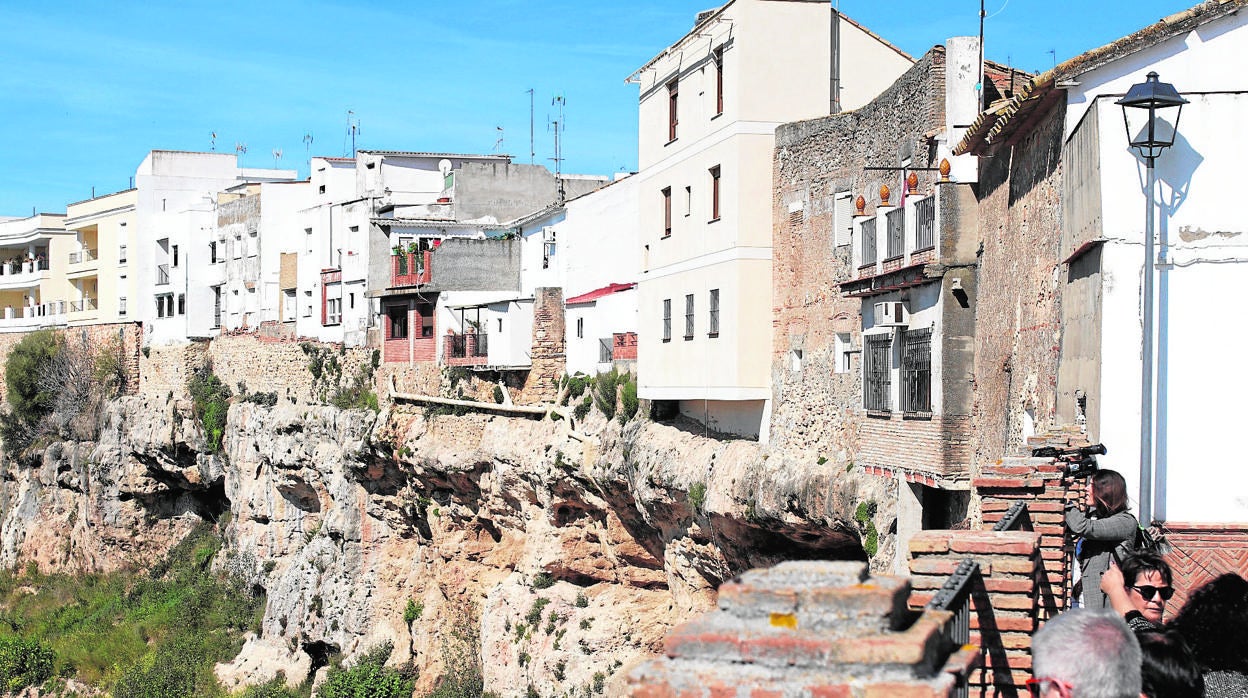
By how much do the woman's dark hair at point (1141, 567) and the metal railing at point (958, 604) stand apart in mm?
1210

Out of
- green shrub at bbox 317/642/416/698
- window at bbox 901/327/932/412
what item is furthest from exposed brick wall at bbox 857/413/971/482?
green shrub at bbox 317/642/416/698

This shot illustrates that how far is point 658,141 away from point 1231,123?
55.6 ft

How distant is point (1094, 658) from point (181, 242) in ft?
183

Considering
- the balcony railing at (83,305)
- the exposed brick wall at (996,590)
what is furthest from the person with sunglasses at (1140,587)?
the balcony railing at (83,305)

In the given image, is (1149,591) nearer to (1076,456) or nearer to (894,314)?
(1076,456)

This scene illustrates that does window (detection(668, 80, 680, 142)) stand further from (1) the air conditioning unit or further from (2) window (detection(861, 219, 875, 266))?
(1) the air conditioning unit

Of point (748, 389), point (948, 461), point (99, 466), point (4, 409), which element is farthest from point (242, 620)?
point (948, 461)

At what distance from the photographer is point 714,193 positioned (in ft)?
81.5

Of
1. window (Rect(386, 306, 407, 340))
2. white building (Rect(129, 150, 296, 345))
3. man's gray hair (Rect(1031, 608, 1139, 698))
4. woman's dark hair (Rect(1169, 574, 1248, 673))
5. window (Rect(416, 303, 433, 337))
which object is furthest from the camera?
white building (Rect(129, 150, 296, 345))

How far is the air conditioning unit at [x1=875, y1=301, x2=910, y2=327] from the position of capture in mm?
18281

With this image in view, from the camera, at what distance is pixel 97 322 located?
2373 inches

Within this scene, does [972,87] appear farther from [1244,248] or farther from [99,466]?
[99,466]

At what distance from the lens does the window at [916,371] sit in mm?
17703

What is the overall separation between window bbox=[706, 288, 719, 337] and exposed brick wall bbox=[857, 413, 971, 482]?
5.60m
